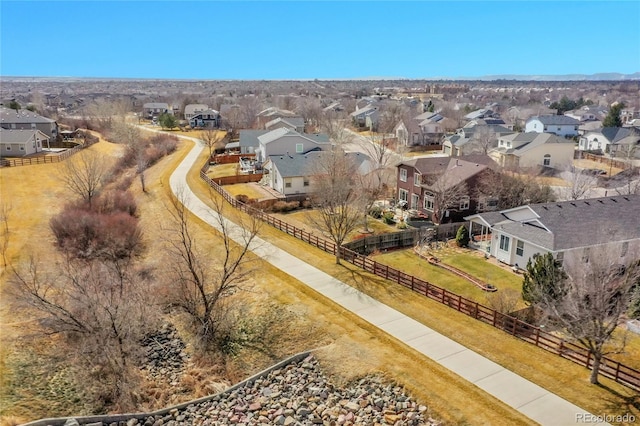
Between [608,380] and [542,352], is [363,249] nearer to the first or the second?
[542,352]

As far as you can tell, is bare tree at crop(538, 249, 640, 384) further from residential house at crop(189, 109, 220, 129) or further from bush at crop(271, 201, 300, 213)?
residential house at crop(189, 109, 220, 129)

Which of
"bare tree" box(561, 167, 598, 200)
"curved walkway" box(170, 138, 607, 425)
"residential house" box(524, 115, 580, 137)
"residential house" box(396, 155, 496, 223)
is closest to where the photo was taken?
"curved walkway" box(170, 138, 607, 425)

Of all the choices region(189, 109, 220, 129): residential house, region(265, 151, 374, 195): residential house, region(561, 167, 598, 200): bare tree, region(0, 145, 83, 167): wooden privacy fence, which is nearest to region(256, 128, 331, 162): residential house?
region(265, 151, 374, 195): residential house

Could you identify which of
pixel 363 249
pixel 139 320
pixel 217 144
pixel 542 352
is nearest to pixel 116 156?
pixel 217 144

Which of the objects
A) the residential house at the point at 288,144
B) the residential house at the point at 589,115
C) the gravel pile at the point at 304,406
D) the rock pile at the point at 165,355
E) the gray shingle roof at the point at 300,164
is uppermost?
the residential house at the point at 589,115

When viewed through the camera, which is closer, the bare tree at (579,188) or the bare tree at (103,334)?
the bare tree at (103,334)

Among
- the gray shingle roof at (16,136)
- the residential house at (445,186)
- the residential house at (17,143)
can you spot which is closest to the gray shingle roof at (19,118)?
the residential house at (17,143)

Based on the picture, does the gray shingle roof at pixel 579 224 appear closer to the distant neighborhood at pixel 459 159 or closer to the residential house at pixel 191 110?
the distant neighborhood at pixel 459 159
